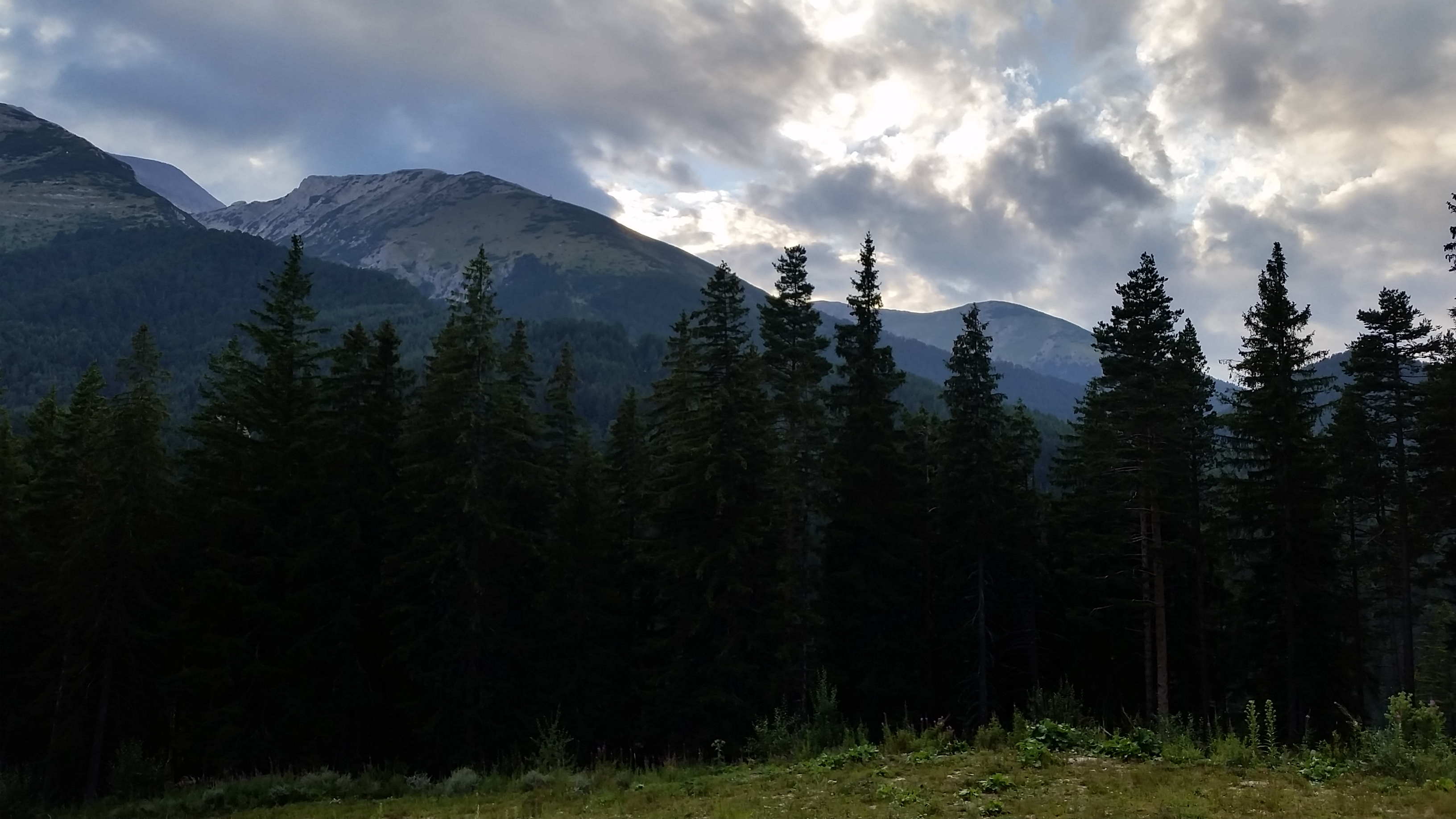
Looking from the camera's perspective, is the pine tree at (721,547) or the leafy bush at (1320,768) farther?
the pine tree at (721,547)

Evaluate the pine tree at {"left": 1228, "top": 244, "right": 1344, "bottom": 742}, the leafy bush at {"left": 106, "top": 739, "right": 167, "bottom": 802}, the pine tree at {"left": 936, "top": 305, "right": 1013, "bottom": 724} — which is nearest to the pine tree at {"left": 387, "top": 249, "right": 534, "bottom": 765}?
the leafy bush at {"left": 106, "top": 739, "right": 167, "bottom": 802}

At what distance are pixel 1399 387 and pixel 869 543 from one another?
19853mm

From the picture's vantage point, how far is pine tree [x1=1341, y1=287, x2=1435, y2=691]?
93.6 ft

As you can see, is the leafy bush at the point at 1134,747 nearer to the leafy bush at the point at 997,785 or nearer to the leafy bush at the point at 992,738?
the leafy bush at the point at 992,738

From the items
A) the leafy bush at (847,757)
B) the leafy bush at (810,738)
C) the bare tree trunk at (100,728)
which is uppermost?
the leafy bush at (847,757)

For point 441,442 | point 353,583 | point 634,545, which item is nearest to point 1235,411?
point 634,545

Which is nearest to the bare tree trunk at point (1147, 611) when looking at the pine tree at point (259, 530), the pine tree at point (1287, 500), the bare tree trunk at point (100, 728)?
the pine tree at point (1287, 500)

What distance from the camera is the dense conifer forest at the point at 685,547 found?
85.9 ft

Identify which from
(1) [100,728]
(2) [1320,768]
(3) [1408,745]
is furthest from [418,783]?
(1) [100,728]

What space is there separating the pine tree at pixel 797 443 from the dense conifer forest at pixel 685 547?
0.55 feet

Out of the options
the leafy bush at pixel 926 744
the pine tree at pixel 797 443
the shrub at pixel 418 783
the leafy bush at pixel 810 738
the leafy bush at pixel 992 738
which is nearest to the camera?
the leafy bush at pixel 926 744

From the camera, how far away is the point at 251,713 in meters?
25.1

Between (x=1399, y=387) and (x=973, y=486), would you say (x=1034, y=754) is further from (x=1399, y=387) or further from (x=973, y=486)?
(x=1399, y=387)

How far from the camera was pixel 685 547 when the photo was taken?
28.2 metres
